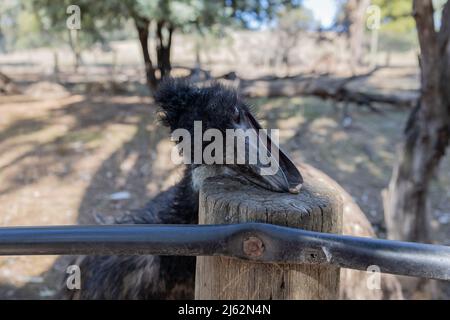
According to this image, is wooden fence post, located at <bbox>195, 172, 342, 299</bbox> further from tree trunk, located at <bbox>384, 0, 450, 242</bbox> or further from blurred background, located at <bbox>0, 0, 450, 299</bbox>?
tree trunk, located at <bbox>384, 0, 450, 242</bbox>

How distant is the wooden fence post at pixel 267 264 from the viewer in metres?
1.24

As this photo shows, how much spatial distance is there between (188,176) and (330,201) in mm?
689

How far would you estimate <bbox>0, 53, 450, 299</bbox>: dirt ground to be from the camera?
488 cm

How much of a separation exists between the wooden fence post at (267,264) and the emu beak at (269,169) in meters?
0.04

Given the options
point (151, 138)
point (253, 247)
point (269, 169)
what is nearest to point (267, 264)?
point (253, 247)

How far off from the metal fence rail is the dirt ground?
2668mm

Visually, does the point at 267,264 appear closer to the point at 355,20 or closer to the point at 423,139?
the point at 423,139

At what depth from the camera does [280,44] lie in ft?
68.8

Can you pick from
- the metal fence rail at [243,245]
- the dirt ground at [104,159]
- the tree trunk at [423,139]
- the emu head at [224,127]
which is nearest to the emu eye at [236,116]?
the emu head at [224,127]

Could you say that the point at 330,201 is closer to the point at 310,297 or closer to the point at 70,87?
the point at 310,297

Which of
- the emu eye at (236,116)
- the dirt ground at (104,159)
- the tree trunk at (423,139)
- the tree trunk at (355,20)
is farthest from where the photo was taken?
the tree trunk at (355,20)

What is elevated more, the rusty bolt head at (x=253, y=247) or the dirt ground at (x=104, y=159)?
the dirt ground at (x=104, y=159)

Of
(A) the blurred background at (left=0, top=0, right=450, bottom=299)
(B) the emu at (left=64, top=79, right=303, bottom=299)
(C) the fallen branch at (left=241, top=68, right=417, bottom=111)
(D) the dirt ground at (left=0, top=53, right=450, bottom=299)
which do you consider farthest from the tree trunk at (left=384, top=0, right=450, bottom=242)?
(B) the emu at (left=64, top=79, right=303, bottom=299)

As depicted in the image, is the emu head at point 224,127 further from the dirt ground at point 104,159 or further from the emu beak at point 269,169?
the dirt ground at point 104,159
